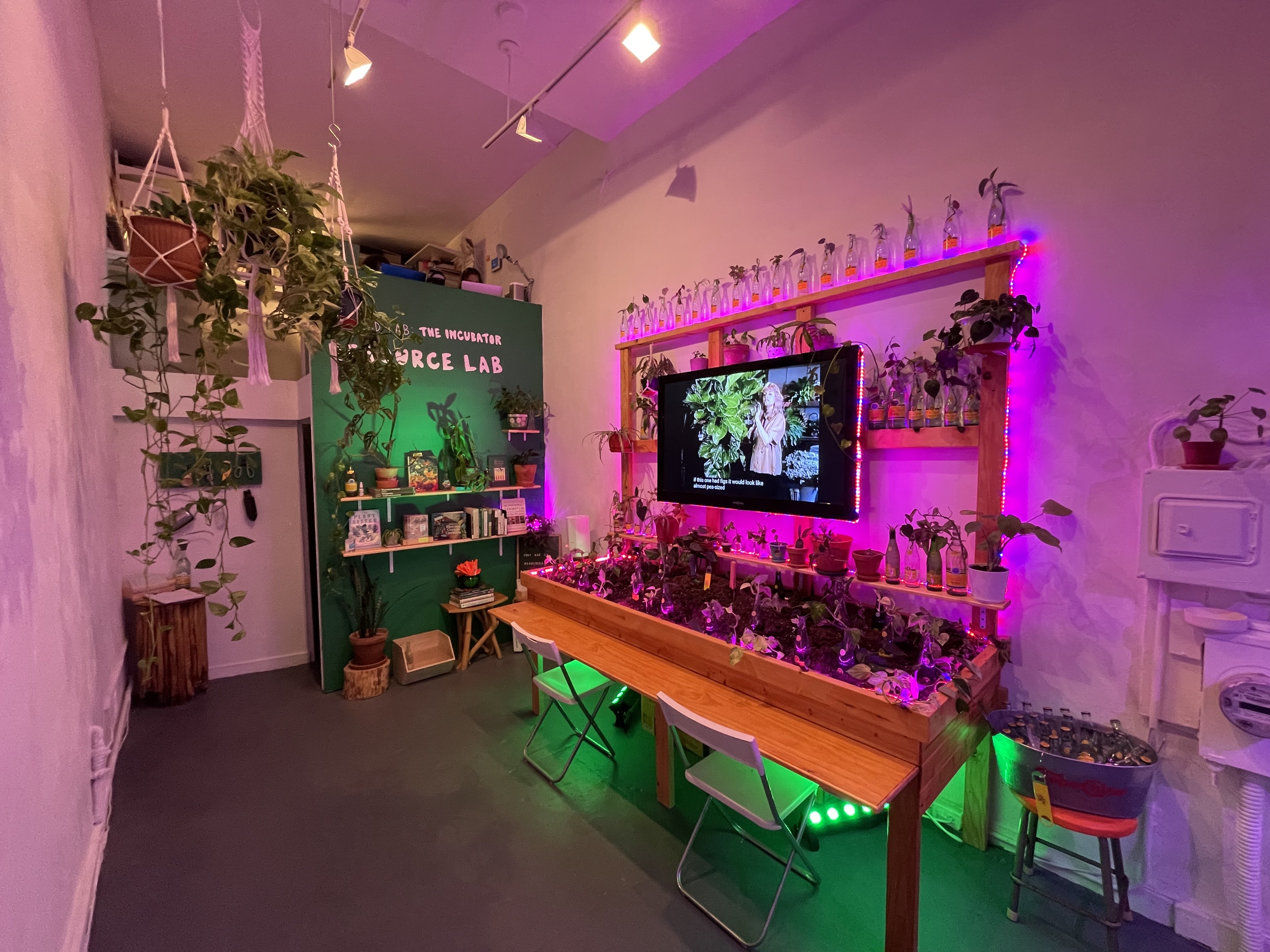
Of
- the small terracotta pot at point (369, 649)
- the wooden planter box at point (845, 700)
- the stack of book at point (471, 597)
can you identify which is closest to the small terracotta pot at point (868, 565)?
the wooden planter box at point (845, 700)

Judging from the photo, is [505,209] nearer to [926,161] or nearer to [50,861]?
[926,161]

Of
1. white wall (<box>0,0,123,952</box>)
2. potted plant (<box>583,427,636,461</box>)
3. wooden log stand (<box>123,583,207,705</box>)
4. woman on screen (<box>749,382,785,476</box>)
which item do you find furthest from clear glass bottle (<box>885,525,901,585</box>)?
wooden log stand (<box>123,583,207,705</box>)

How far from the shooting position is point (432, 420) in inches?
164

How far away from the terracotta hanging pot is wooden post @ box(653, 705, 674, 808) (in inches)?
93.7

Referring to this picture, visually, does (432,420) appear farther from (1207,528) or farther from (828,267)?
(1207,528)

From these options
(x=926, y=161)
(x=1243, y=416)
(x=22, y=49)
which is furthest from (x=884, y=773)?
(x=22, y=49)

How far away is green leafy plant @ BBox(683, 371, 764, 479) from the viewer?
2.84 m

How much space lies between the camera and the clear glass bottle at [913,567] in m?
2.29

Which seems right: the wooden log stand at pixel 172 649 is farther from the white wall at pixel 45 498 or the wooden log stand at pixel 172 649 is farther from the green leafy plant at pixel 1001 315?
the green leafy plant at pixel 1001 315

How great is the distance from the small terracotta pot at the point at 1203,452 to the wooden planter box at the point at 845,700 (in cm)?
96

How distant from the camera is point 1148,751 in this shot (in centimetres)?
177

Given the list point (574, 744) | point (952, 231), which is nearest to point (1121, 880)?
point (574, 744)

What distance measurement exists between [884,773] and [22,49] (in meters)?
3.35

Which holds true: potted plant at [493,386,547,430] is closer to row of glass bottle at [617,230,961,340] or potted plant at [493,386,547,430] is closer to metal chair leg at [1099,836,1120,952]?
row of glass bottle at [617,230,961,340]
